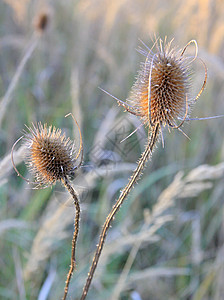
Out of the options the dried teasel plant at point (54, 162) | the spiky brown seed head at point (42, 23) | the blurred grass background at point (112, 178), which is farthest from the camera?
→ the spiky brown seed head at point (42, 23)

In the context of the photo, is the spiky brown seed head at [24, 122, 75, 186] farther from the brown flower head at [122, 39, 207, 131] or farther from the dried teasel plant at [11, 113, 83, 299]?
the brown flower head at [122, 39, 207, 131]

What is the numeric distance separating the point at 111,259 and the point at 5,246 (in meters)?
0.64

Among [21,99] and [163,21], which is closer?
[21,99]

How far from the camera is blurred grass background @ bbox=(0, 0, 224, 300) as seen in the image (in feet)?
5.55

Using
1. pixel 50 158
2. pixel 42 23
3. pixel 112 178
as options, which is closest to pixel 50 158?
pixel 50 158

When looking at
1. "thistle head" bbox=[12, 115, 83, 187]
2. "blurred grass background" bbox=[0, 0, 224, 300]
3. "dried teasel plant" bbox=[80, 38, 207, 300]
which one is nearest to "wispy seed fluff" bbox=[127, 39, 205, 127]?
"dried teasel plant" bbox=[80, 38, 207, 300]

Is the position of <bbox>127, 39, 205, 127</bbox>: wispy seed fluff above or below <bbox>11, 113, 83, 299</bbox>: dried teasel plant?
above

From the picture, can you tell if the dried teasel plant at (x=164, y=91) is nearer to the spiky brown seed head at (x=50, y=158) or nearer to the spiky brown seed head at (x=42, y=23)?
the spiky brown seed head at (x=50, y=158)

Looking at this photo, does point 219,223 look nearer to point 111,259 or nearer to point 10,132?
point 111,259

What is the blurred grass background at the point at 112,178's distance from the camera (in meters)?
1.69

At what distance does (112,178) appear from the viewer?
89.6 inches

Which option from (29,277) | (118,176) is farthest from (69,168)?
(118,176)

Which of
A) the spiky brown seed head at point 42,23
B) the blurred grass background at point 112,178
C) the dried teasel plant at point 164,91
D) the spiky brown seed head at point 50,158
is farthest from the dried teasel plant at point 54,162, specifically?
the spiky brown seed head at point 42,23

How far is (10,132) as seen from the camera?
242 cm
